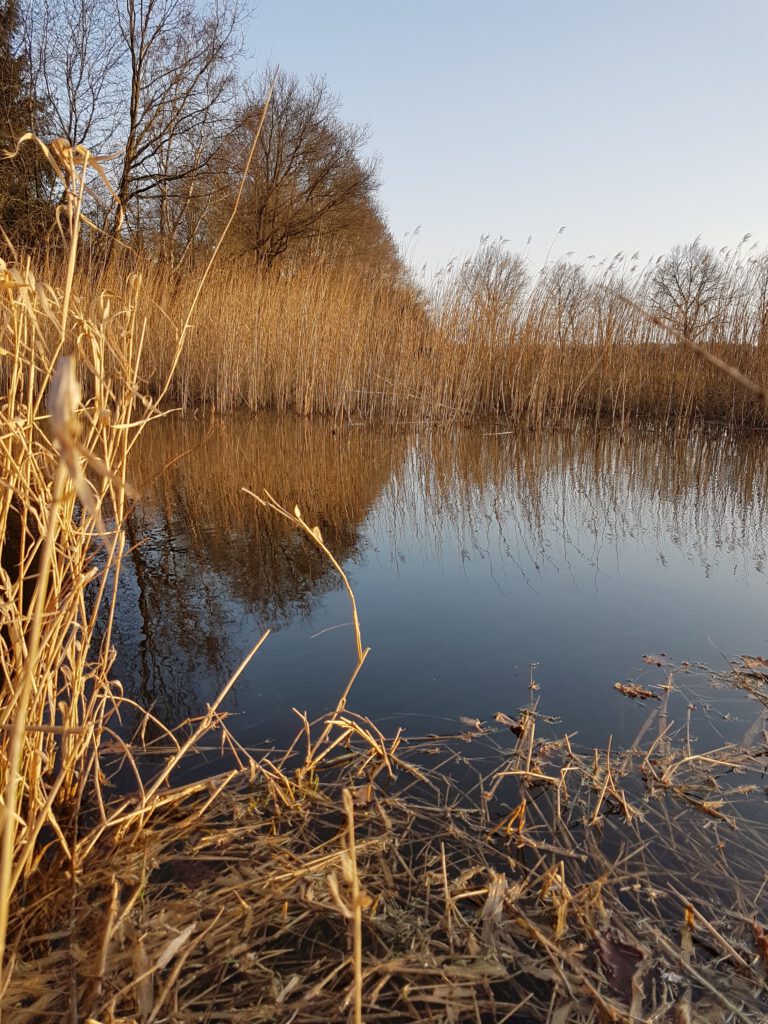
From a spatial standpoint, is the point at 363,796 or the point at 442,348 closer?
the point at 363,796

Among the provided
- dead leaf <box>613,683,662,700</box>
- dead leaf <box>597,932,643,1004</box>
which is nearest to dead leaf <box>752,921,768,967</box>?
dead leaf <box>597,932,643,1004</box>

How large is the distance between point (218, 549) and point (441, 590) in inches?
40.5

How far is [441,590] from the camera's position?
8.43 ft

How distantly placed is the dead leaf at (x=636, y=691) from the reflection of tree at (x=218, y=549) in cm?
104

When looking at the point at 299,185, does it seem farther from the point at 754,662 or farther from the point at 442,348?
the point at 754,662

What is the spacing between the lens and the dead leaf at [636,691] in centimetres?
175

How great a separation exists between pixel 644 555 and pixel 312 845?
2.44 meters

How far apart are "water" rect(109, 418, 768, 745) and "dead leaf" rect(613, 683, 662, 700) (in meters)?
0.04

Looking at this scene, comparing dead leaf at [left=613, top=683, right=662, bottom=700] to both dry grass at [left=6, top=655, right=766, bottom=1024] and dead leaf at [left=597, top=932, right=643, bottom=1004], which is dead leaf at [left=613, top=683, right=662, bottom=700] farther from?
dead leaf at [left=597, top=932, right=643, bottom=1004]

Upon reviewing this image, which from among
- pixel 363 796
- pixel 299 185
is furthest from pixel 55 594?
pixel 299 185

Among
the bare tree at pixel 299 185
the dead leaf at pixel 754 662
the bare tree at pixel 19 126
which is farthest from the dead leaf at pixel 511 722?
the bare tree at pixel 299 185

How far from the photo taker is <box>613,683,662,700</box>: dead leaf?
5.73ft

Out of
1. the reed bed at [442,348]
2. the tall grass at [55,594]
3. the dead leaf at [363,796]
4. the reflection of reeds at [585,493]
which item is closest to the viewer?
the tall grass at [55,594]

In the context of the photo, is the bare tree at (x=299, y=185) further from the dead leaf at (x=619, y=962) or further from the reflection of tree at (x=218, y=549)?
the dead leaf at (x=619, y=962)
